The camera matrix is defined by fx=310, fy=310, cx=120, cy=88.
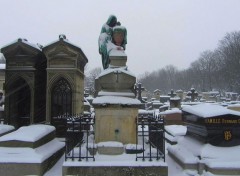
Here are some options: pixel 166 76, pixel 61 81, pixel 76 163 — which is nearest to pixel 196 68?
pixel 166 76

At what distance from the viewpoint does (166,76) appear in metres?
129

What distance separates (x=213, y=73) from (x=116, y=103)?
246ft

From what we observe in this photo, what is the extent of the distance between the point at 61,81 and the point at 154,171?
7398 mm

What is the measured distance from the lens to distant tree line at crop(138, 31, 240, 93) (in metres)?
60.3

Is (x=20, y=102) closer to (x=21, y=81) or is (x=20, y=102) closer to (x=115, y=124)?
(x=21, y=81)

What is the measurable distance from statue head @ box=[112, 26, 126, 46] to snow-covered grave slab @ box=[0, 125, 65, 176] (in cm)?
340

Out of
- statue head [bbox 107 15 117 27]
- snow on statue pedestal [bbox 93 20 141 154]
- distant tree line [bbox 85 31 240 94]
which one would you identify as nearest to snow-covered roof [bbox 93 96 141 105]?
snow on statue pedestal [bbox 93 20 141 154]

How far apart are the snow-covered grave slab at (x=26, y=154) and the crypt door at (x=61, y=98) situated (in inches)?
187

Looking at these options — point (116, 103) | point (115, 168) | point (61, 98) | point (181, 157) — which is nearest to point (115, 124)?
point (116, 103)

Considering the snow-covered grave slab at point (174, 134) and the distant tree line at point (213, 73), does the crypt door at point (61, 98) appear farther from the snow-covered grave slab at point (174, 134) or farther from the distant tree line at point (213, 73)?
the distant tree line at point (213, 73)

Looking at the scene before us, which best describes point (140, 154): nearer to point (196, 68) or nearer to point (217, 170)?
point (217, 170)

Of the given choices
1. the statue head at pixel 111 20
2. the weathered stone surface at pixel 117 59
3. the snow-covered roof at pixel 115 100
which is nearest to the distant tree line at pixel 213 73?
the statue head at pixel 111 20

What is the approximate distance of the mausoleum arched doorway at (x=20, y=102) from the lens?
1283 cm

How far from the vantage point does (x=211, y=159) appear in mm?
6883
